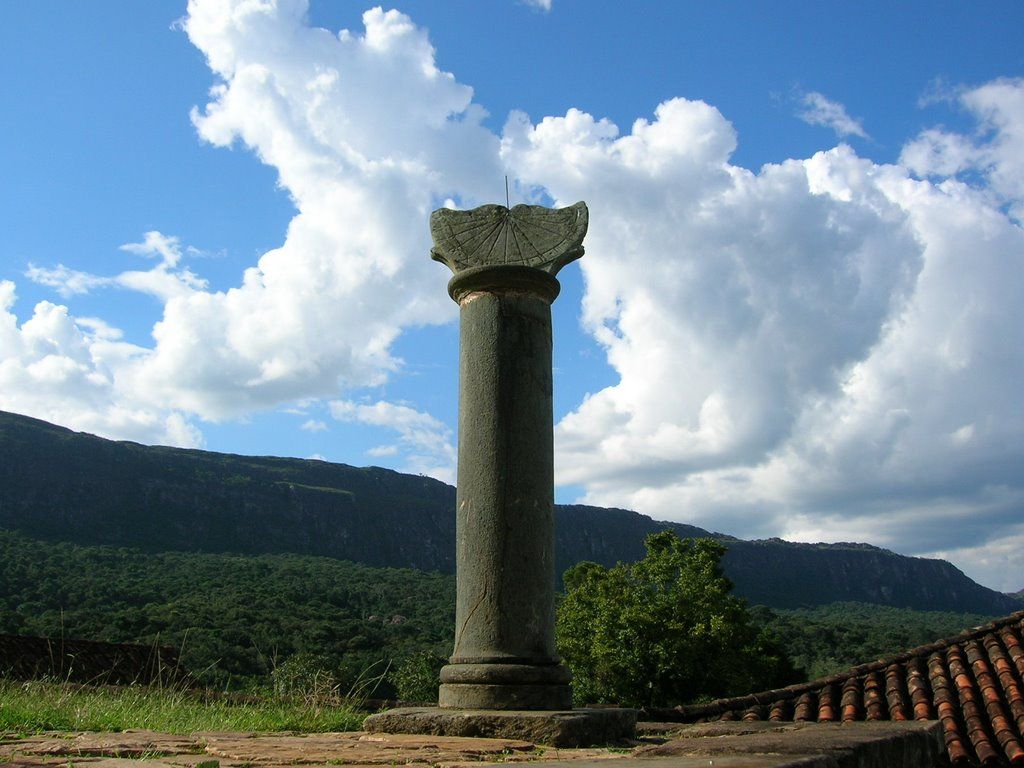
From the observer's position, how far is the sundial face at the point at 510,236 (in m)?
5.77

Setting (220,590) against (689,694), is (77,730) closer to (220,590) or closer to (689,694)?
(689,694)

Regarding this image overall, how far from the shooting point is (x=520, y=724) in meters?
4.13

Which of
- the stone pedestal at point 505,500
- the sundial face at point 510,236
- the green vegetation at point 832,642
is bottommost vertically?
the green vegetation at point 832,642

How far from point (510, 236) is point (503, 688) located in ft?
9.40

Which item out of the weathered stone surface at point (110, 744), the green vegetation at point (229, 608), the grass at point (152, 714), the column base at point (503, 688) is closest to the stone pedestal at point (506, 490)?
the column base at point (503, 688)

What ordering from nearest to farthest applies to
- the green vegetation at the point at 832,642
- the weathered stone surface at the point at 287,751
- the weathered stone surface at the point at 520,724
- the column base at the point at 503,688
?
the weathered stone surface at the point at 287,751 → the weathered stone surface at the point at 520,724 → the column base at the point at 503,688 → the green vegetation at the point at 832,642

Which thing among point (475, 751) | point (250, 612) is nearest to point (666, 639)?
point (250, 612)

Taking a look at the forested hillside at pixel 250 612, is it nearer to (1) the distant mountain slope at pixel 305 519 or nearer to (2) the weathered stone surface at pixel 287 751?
(2) the weathered stone surface at pixel 287 751

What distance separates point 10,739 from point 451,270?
3.57 m

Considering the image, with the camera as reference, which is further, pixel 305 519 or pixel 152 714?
pixel 305 519

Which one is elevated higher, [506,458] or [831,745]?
[506,458]

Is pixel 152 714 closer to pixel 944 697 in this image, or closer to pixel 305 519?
pixel 944 697

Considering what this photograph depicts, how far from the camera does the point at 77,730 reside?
14.3 feet

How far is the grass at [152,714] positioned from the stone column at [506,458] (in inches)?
33.1
